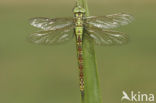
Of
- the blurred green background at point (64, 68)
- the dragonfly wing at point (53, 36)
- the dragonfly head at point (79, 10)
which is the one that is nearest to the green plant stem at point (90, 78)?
the dragonfly head at point (79, 10)

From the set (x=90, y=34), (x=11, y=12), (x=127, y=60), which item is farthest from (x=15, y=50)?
(x=90, y=34)

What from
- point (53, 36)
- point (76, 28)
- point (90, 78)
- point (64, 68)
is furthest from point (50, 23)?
point (64, 68)

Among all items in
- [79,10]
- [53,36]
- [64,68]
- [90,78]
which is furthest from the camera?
[64,68]

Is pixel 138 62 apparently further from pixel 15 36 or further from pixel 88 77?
pixel 88 77

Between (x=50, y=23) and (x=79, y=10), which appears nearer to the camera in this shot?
(x=79, y=10)

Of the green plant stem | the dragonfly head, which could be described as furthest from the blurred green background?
the green plant stem

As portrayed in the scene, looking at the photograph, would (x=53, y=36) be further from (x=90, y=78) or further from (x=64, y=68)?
(x=64, y=68)

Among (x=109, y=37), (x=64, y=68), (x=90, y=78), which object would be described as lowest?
(x=64, y=68)
